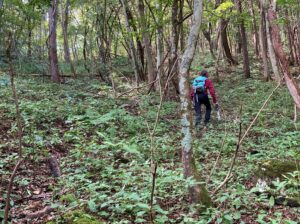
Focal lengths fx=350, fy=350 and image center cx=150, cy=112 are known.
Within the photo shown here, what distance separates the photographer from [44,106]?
10.0 meters

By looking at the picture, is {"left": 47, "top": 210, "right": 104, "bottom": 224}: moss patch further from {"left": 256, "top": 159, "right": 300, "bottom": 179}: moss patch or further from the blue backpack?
the blue backpack

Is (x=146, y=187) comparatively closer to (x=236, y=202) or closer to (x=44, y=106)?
(x=236, y=202)

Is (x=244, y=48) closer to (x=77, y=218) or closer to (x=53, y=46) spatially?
(x=53, y=46)

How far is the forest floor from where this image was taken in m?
4.29

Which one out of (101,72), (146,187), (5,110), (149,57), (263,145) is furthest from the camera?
(101,72)

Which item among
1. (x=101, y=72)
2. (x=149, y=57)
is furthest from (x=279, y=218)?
(x=101, y=72)

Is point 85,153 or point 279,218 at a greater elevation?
point 85,153

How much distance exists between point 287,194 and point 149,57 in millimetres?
10848

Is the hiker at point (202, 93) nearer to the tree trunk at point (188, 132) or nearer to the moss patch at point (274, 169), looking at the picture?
the moss patch at point (274, 169)

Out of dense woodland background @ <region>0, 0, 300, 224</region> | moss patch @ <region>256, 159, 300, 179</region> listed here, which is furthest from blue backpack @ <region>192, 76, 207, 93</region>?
moss patch @ <region>256, 159, 300, 179</region>

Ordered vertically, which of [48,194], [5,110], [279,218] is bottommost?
[279,218]

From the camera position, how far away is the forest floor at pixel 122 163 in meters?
4.29

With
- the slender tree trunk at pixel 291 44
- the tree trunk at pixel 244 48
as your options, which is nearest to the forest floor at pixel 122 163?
the tree trunk at pixel 244 48

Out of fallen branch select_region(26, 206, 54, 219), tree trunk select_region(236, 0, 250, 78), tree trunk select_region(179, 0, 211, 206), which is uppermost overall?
tree trunk select_region(236, 0, 250, 78)
